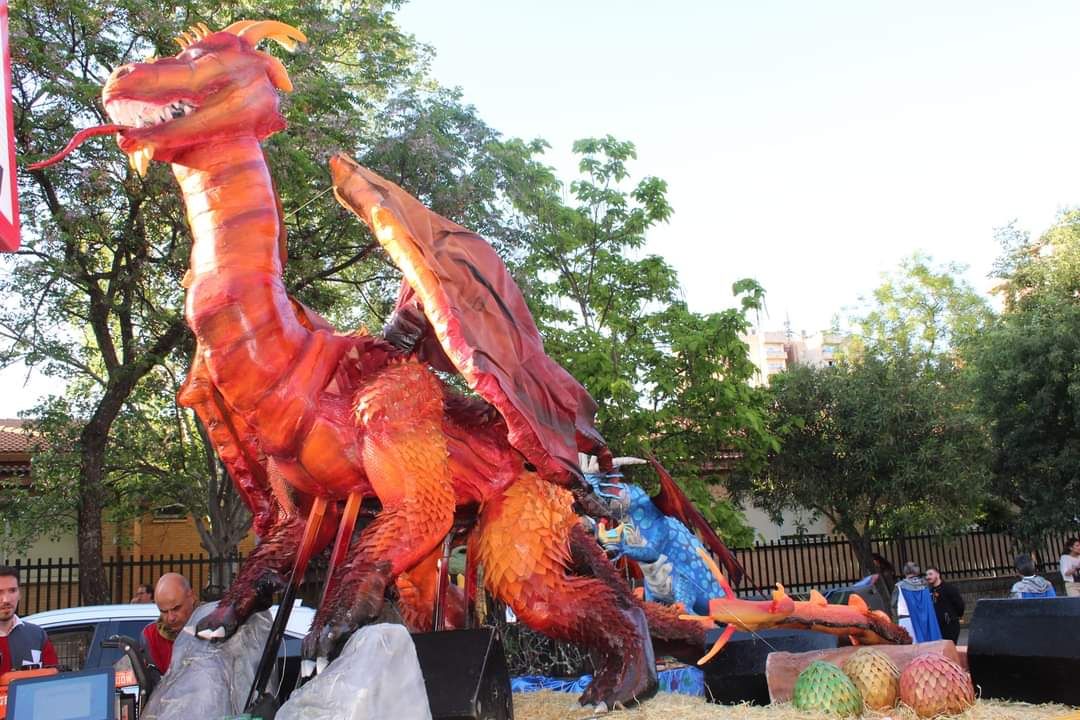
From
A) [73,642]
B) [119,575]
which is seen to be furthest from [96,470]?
[73,642]

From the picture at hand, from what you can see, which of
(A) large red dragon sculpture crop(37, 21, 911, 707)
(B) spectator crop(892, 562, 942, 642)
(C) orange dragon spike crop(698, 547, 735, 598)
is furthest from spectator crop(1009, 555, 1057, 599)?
(A) large red dragon sculpture crop(37, 21, 911, 707)

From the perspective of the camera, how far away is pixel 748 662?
5.06 m

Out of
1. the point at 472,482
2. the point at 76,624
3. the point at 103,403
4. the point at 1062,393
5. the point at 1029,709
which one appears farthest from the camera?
the point at 1062,393

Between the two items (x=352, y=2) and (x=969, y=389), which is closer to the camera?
(x=352, y=2)

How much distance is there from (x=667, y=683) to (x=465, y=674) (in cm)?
306

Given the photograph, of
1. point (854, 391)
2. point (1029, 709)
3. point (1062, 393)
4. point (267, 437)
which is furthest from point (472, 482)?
point (1062, 393)

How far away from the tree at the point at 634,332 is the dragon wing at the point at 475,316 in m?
6.28

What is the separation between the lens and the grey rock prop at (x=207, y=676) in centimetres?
376

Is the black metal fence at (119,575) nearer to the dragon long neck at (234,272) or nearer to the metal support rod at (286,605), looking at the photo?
the metal support rod at (286,605)

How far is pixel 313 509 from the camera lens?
4410mm

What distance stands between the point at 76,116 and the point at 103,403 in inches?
124

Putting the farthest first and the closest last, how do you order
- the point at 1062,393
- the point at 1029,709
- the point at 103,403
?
1. the point at 1062,393
2. the point at 103,403
3. the point at 1029,709

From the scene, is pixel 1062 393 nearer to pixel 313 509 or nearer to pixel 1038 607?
pixel 1038 607

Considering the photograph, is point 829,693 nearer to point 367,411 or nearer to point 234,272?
point 367,411
